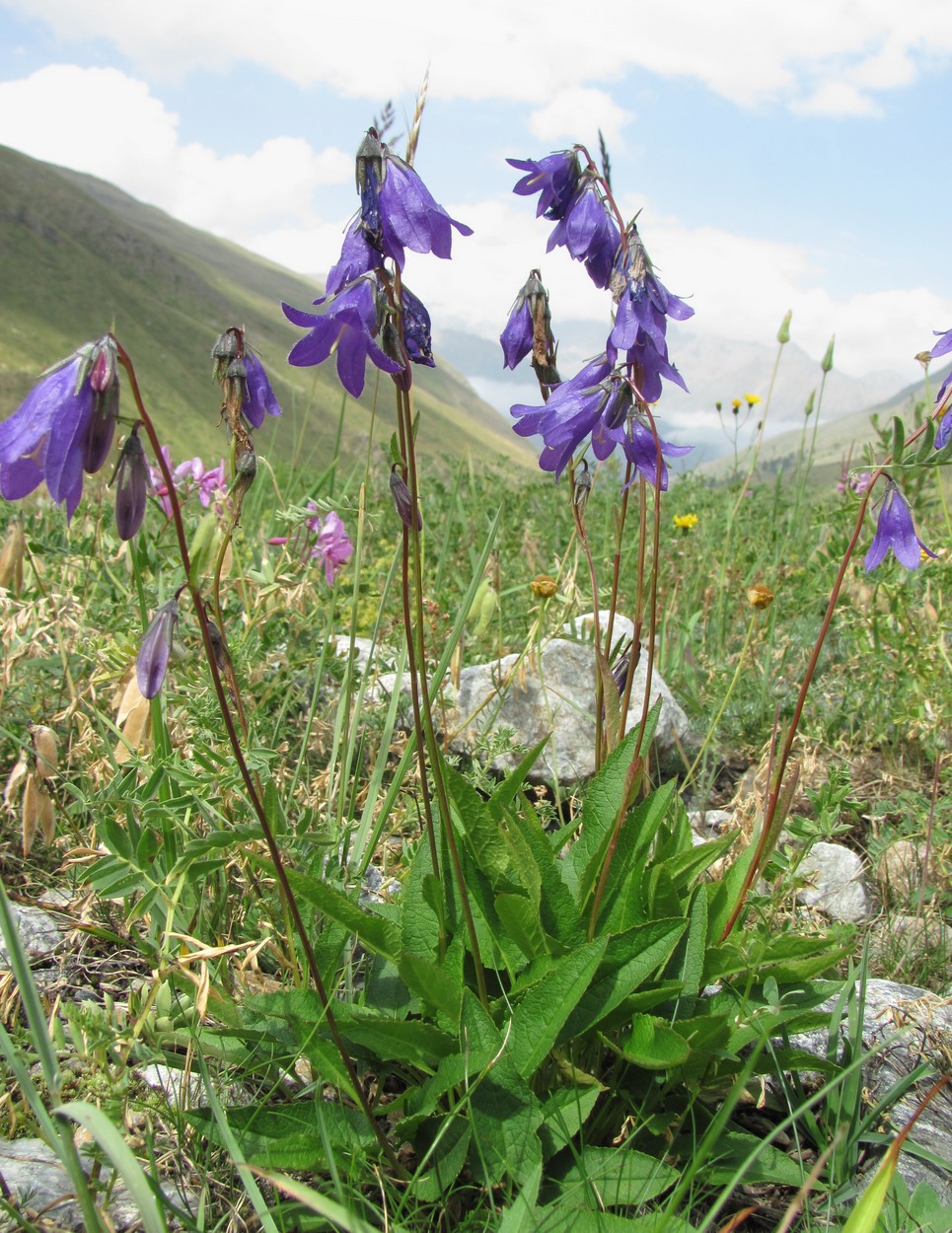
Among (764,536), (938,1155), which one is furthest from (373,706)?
(764,536)

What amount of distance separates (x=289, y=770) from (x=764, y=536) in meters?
3.84

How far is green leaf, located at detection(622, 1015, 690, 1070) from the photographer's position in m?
1.75

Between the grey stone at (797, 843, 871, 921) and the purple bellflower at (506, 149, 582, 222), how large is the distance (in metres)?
2.06

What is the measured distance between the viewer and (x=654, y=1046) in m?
1.82

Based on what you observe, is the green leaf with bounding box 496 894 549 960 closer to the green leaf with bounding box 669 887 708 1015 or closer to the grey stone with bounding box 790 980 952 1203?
the green leaf with bounding box 669 887 708 1015

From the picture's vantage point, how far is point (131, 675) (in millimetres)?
2607

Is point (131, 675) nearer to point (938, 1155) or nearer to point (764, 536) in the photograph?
point (938, 1155)

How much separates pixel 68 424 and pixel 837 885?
2.66 metres

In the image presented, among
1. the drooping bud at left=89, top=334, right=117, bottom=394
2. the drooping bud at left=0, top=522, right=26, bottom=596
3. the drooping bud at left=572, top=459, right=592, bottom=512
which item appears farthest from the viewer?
the drooping bud at left=0, top=522, right=26, bottom=596

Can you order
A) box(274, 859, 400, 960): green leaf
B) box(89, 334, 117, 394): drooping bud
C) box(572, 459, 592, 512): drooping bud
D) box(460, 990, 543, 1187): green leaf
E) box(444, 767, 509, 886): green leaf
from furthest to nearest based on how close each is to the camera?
box(572, 459, 592, 512): drooping bud → box(444, 767, 509, 886): green leaf → box(274, 859, 400, 960): green leaf → box(460, 990, 543, 1187): green leaf → box(89, 334, 117, 394): drooping bud

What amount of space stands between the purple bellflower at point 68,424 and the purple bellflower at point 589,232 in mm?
1245

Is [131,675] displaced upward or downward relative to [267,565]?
downward

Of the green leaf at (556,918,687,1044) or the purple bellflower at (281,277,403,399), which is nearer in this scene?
the purple bellflower at (281,277,403,399)

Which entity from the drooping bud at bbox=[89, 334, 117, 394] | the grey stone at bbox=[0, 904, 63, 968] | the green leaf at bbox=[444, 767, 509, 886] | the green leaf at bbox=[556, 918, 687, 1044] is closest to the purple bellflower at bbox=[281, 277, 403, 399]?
the drooping bud at bbox=[89, 334, 117, 394]
